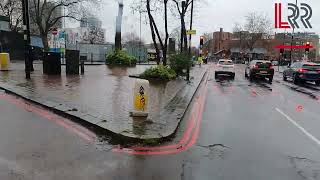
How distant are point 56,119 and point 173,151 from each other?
3664 mm

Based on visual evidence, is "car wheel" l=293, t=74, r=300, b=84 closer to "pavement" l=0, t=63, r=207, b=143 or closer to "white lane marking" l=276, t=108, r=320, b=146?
"pavement" l=0, t=63, r=207, b=143

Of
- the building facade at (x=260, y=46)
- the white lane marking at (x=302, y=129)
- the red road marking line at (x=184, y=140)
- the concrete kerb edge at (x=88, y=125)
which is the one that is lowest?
the white lane marking at (x=302, y=129)

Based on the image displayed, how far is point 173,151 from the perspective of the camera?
7.75m

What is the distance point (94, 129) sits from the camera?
361 inches

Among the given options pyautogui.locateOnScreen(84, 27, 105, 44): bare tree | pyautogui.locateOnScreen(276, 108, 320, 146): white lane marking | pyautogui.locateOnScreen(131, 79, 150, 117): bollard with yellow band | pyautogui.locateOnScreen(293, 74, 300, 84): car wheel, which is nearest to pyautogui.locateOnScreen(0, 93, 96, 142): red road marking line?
pyautogui.locateOnScreen(131, 79, 150, 117): bollard with yellow band

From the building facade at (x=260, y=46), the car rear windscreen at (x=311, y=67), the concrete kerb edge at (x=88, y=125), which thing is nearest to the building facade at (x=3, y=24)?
the car rear windscreen at (x=311, y=67)

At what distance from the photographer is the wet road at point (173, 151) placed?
→ 632 centimetres

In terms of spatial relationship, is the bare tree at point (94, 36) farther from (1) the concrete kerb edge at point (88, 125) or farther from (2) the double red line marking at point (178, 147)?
(2) the double red line marking at point (178, 147)

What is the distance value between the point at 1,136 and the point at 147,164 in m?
3.20

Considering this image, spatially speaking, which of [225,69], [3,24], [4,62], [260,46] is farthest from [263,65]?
[260,46]

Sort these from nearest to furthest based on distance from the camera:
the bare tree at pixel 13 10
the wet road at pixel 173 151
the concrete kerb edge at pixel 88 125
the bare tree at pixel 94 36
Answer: the wet road at pixel 173 151 → the concrete kerb edge at pixel 88 125 → the bare tree at pixel 13 10 → the bare tree at pixel 94 36

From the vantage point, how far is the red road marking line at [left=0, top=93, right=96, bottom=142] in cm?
865

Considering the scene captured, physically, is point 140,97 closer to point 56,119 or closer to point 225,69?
point 56,119

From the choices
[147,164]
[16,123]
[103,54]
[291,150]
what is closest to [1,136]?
[16,123]
